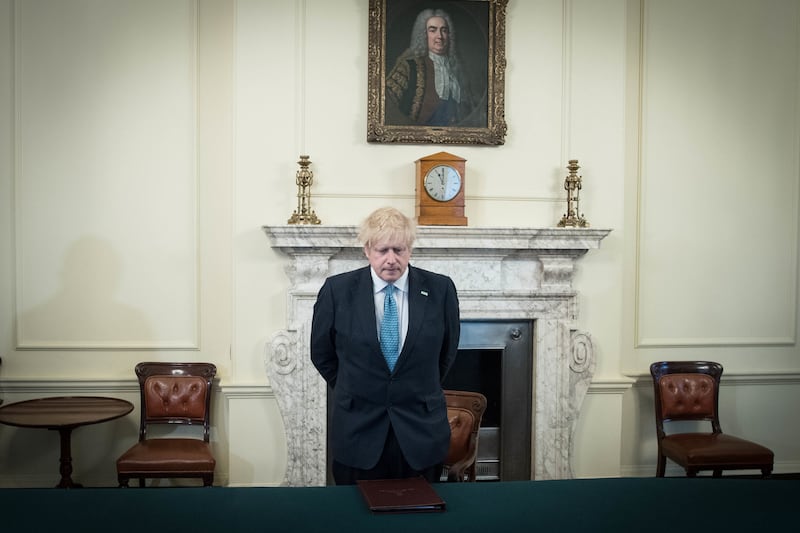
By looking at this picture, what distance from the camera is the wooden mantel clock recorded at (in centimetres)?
466

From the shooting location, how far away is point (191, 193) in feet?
15.9

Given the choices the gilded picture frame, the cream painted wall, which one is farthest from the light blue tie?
the gilded picture frame

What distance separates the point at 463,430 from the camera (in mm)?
3602

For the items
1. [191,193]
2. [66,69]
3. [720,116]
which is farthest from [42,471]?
[720,116]

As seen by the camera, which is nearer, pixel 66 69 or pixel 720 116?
pixel 66 69

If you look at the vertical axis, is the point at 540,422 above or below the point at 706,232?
below

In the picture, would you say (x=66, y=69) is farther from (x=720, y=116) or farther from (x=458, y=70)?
(x=720, y=116)

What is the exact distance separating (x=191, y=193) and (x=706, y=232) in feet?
11.7

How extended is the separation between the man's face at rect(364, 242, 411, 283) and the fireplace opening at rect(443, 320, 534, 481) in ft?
6.91

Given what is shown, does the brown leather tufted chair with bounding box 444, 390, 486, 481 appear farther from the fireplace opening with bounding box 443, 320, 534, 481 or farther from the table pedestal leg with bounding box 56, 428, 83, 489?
the table pedestal leg with bounding box 56, 428, 83, 489

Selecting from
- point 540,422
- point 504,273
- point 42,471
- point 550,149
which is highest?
point 550,149

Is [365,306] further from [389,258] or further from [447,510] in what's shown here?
[447,510]

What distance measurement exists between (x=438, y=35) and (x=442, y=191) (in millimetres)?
1030

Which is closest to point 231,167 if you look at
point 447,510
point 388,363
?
point 388,363
